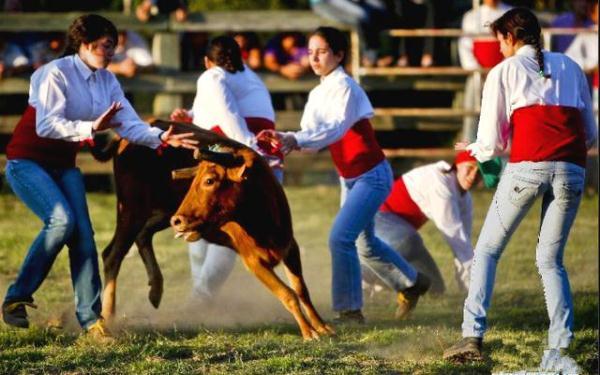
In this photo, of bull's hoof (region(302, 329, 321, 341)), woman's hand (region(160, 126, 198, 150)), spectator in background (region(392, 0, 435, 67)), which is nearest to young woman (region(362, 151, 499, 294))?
bull's hoof (region(302, 329, 321, 341))

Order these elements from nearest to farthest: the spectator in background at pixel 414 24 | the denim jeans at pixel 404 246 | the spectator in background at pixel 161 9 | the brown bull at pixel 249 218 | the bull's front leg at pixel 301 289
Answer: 1. the brown bull at pixel 249 218
2. the bull's front leg at pixel 301 289
3. the denim jeans at pixel 404 246
4. the spectator in background at pixel 161 9
5. the spectator in background at pixel 414 24

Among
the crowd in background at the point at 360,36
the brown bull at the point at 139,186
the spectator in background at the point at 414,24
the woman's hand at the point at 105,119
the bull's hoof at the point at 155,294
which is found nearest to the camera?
the woman's hand at the point at 105,119

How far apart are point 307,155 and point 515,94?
933 cm

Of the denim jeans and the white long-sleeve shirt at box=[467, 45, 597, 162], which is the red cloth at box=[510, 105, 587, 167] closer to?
the white long-sleeve shirt at box=[467, 45, 597, 162]

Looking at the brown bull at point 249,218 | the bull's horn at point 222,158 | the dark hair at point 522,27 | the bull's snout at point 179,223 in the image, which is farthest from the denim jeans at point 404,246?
the dark hair at point 522,27

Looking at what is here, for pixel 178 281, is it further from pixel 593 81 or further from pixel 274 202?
pixel 593 81

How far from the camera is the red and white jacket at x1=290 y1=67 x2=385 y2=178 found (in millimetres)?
9203

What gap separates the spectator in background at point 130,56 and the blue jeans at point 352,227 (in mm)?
7078

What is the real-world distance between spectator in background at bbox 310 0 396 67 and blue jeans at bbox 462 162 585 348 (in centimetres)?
857

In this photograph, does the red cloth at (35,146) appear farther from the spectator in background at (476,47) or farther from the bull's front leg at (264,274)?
the spectator in background at (476,47)

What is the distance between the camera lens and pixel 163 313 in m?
10.1

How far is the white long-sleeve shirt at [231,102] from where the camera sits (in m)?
9.87

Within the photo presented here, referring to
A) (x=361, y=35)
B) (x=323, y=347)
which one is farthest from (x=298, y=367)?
(x=361, y=35)

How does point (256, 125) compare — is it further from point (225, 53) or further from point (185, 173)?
point (185, 173)
